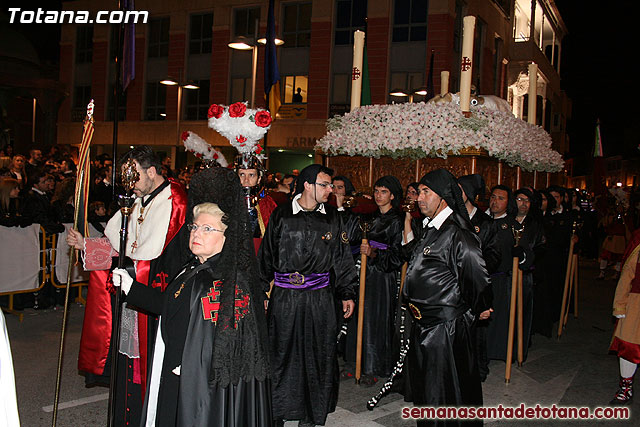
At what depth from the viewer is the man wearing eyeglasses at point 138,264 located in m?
4.33

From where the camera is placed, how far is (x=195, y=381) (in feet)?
9.70

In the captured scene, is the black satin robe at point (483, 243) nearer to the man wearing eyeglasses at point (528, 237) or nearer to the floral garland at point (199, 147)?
the man wearing eyeglasses at point (528, 237)

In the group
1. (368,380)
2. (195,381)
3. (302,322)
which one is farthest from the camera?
(368,380)

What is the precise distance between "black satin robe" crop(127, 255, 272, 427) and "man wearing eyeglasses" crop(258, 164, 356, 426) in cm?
173

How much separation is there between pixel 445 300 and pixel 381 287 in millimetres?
2364

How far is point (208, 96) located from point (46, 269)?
67.4 feet

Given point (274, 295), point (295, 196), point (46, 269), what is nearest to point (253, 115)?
point (295, 196)

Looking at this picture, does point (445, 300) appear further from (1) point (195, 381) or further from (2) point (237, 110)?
(2) point (237, 110)

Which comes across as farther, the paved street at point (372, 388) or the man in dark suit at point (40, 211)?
the man in dark suit at point (40, 211)

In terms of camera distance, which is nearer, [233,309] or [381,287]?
[233,309]

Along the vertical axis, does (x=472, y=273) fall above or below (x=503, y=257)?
above

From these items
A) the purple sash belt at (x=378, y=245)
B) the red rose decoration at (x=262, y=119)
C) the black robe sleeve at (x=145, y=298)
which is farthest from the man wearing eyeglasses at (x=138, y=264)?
the purple sash belt at (x=378, y=245)

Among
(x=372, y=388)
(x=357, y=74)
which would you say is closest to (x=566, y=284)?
(x=372, y=388)

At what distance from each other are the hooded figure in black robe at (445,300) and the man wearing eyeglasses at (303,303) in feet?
2.95
